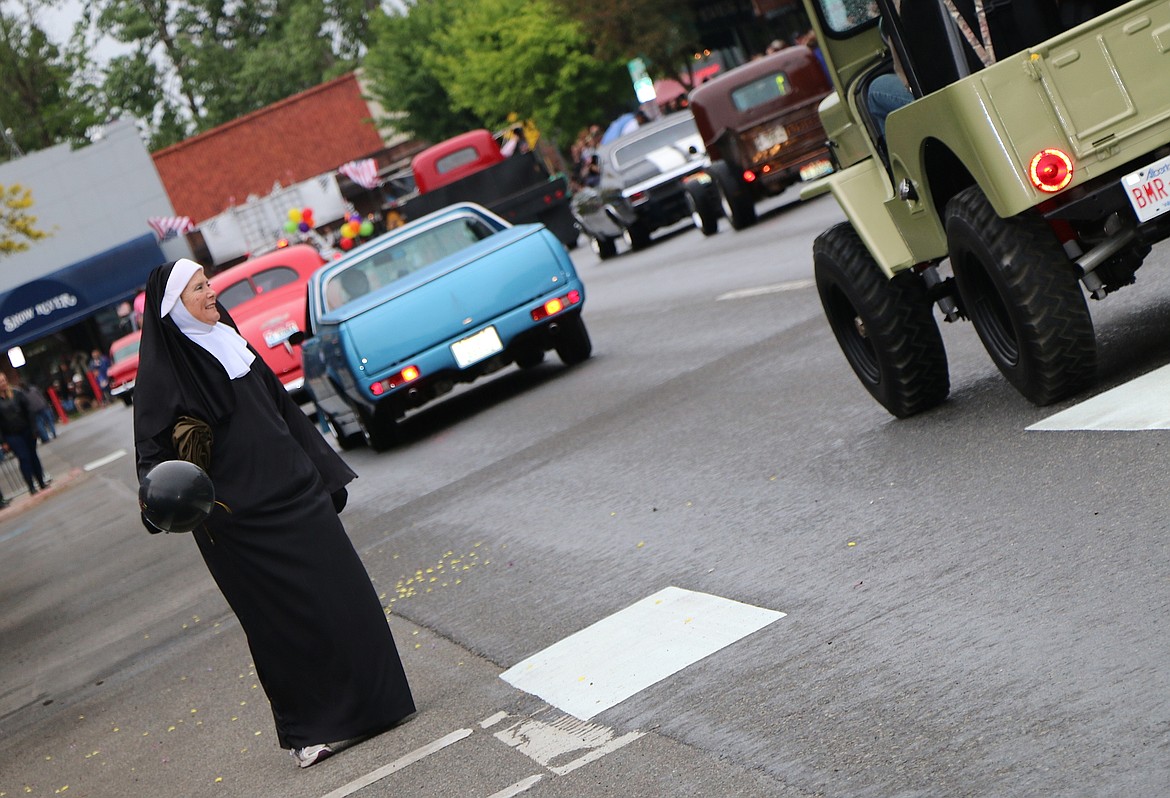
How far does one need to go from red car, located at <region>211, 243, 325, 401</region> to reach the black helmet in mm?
13330

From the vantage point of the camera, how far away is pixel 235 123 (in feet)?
253

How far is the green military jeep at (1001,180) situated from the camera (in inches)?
265

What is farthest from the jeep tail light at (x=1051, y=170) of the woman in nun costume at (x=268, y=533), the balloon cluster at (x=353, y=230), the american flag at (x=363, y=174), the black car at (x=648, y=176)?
the american flag at (x=363, y=174)

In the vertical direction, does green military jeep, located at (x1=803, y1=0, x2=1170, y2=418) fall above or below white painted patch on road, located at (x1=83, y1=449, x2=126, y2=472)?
above

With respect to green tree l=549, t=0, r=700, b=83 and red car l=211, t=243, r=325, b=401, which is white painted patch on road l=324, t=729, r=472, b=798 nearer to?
red car l=211, t=243, r=325, b=401

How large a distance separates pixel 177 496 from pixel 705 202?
1996 cm

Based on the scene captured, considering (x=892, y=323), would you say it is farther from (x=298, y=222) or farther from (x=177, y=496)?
(x=298, y=222)

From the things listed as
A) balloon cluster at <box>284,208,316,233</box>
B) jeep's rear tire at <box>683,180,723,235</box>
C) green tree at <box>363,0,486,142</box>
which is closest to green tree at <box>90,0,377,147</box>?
green tree at <box>363,0,486,142</box>

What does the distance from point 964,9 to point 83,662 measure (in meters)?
6.21

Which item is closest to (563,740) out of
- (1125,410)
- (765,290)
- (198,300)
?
(198,300)

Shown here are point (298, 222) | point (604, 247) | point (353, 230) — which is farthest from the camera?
point (298, 222)

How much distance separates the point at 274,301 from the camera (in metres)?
20.7

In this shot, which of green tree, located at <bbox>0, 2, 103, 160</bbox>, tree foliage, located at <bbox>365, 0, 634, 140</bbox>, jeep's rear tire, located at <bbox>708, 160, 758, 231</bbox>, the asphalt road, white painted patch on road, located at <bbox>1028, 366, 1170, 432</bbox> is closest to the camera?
the asphalt road

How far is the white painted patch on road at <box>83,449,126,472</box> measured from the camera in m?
30.6
